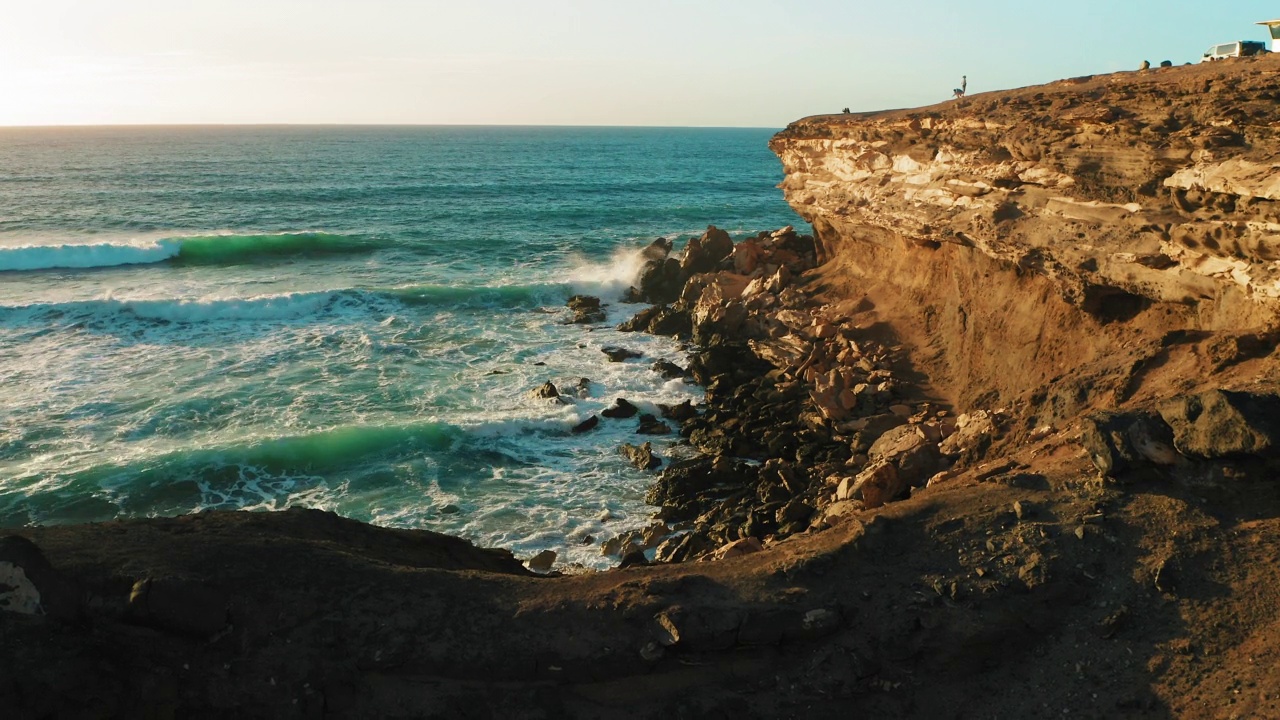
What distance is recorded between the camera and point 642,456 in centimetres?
1736

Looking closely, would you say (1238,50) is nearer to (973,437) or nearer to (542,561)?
(973,437)

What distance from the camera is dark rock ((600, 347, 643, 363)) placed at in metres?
23.4

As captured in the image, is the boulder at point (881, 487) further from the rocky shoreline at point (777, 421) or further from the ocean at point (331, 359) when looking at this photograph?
the ocean at point (331, 359)

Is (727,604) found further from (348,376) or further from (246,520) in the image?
(348,376)

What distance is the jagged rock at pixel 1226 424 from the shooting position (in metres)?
8.59

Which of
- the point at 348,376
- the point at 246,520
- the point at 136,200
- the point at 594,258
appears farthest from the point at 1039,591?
the point at 136,200

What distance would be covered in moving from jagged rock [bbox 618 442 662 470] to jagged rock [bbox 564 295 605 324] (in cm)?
1020

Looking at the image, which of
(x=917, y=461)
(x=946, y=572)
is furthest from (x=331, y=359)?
(x=946, y=572)

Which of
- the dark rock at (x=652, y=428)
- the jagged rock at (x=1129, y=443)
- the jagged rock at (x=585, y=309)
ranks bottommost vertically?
the dark rock at (x=652, y=428)

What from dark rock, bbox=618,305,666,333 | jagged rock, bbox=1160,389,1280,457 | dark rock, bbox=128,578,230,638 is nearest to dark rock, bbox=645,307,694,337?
dark rock, bbox=618,305,666,333

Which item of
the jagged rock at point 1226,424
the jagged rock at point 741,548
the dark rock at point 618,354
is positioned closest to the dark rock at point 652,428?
the dark rock at point 618,354

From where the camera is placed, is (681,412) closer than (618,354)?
Yes

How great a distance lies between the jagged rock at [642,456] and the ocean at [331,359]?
0.31 meters

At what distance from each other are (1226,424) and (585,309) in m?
21.2
